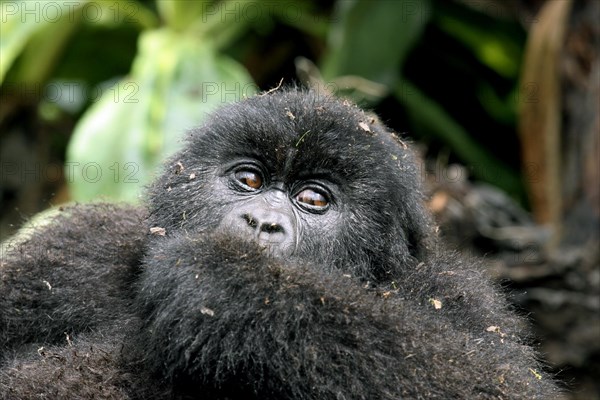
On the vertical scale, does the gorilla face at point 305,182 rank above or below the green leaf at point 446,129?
above

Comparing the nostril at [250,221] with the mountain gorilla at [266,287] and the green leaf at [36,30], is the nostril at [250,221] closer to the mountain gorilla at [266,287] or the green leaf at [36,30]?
the mountain gorilla at [266,287]

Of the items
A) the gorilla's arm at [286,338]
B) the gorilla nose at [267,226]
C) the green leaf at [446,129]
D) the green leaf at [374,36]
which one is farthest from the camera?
the green leaf at [446,129]

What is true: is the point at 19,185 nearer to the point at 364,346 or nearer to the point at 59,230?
the point at 59,230

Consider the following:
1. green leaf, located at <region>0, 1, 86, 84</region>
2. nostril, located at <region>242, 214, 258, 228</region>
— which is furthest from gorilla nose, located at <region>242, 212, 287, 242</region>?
green leaf, located at <region>0, 1, 86, 84</region>

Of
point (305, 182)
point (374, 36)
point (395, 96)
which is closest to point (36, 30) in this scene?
point (374, 36)

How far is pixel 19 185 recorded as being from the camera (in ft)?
27.2

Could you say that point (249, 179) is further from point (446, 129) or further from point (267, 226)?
point (446, 129)

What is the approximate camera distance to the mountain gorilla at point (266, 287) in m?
3.01

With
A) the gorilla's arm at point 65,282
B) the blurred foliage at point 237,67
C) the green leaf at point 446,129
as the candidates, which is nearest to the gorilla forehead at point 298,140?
the gorilla's arm at point 65,282

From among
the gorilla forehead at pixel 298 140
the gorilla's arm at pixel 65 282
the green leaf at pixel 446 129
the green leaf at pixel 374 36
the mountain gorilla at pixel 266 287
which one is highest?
the gorilla forehead at pixel 298 140

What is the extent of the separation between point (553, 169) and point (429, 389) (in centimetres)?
480

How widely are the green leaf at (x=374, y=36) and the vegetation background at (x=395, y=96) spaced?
2 centimetres

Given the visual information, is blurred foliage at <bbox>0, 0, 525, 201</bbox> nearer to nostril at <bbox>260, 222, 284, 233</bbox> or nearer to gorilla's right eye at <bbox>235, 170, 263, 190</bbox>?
gorilla's right eye at <bbox>235, 170, 263, 190</bbox>

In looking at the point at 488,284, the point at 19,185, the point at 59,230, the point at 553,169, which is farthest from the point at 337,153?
the point at 19,185
